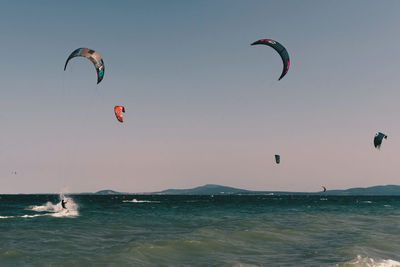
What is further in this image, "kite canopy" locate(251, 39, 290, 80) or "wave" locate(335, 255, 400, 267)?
"kite canopy" locate(251, 39, 290, 80)

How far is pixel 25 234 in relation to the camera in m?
20.3

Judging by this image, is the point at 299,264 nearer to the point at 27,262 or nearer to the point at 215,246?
the point at 215,246

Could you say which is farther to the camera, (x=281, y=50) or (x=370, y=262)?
(x=281, y=50)

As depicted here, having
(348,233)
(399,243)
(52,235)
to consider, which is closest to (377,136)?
(348,233)

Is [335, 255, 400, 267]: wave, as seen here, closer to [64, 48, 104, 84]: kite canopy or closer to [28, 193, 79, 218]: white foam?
[64, 48, 104, 84]: kite canopy

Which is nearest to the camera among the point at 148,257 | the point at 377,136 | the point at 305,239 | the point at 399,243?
the point at 148,257

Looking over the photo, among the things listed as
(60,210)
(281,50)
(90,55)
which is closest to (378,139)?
(281,50)

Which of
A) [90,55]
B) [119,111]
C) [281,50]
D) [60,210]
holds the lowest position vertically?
[60,210]

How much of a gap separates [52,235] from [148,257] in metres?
8.16

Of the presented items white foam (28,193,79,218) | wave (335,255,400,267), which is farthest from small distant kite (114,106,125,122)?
wave (335,255,400,267)

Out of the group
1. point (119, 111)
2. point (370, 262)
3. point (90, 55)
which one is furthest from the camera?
point (119, 111)

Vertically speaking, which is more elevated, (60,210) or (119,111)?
(119,111)

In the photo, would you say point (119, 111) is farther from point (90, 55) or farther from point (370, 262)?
point (370, 262)

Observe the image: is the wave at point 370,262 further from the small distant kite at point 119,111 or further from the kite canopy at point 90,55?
the small distant kite at point 119,111
